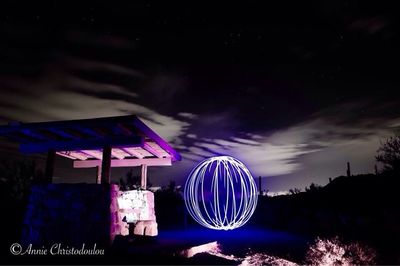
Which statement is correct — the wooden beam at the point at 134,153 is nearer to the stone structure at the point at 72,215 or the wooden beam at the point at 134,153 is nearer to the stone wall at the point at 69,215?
the stone structure at the point at 72,215

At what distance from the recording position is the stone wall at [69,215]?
25.3 ft

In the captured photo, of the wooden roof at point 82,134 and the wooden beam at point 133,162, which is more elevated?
the wooden roof at point 82,134

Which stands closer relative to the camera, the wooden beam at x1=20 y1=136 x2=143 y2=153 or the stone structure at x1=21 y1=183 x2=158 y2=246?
the stone structure at x1=21 y1=183 x2=158 y2=246

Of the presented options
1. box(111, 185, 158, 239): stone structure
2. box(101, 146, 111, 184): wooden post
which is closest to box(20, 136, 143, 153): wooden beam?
box(101, 146, 111, 184): wooden post

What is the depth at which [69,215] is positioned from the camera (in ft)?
26.2

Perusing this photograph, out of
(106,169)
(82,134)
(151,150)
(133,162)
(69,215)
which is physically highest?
(82,134)

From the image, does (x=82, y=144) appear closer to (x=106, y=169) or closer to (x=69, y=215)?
(x=106, y=169)

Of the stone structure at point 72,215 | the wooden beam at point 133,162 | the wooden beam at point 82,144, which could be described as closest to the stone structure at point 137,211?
the stone structure at point 72,215

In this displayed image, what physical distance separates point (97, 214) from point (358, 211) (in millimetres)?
14291

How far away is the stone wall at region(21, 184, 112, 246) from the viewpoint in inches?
303

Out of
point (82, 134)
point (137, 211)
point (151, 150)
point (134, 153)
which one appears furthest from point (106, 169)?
point (134, 153)

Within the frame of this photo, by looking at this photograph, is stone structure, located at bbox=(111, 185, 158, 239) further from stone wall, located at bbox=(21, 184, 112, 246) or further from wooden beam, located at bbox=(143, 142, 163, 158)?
wooden beam, located at bbox=(143, 142, 163, 158)

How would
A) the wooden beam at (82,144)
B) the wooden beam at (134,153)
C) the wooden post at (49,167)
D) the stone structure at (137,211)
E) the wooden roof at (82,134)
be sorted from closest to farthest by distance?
the wooden roof at (82,134) < the wooden beam at (82,144) < the wooden post at (49,167) < the stone structure at (137,211) < the wooden beam at (134,153)

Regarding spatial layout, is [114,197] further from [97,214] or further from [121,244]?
[121,244]
